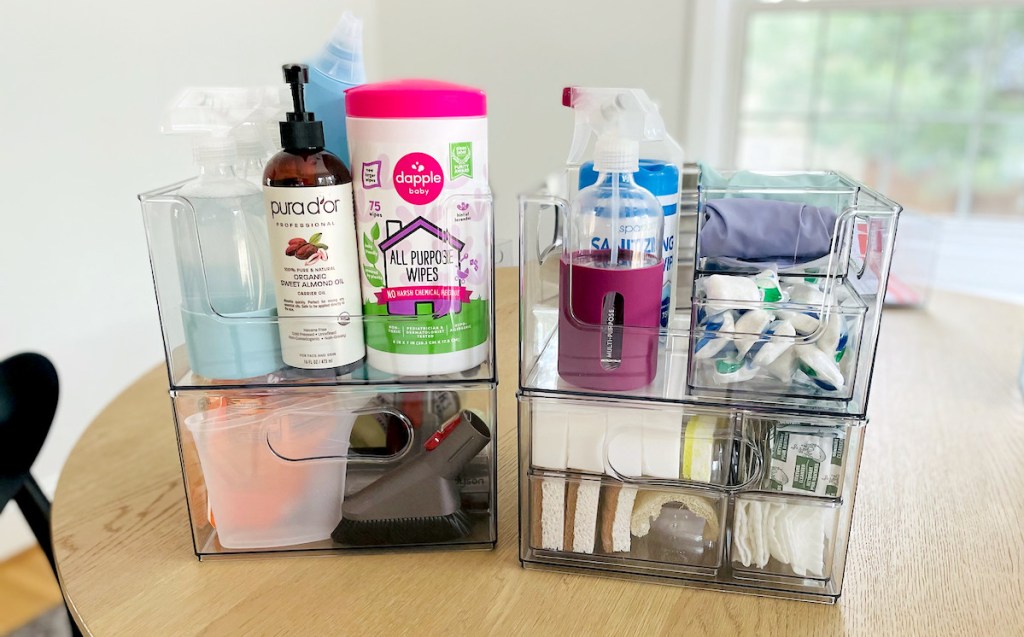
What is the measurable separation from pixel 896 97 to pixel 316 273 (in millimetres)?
2275

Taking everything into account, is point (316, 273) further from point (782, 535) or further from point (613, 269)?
point (782, 535)

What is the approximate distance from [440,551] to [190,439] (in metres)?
0.24

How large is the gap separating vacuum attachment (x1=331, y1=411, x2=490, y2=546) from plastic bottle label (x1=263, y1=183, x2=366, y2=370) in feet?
0.34

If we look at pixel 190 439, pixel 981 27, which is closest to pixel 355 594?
pixel 190 439

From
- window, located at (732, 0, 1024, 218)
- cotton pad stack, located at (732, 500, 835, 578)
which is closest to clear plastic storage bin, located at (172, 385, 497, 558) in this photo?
cotton pad stack, located at (732, 500, 835, 578)

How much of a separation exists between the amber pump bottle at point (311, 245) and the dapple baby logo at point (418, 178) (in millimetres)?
44

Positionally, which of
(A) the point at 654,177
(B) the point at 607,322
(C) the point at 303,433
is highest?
(A) the point at 654,177

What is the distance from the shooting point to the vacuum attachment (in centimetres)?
63

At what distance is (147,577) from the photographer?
628 millimetres

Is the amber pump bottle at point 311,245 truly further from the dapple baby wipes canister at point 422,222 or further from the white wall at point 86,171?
the white wall at point 86,171

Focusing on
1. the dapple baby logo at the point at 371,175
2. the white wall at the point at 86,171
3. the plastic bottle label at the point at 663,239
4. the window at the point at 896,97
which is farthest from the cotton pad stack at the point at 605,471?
the window at the point at 896,97

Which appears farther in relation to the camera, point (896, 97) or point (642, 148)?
point (896, 97)

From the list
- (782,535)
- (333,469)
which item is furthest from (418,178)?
(782,535)

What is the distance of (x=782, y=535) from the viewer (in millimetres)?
596
